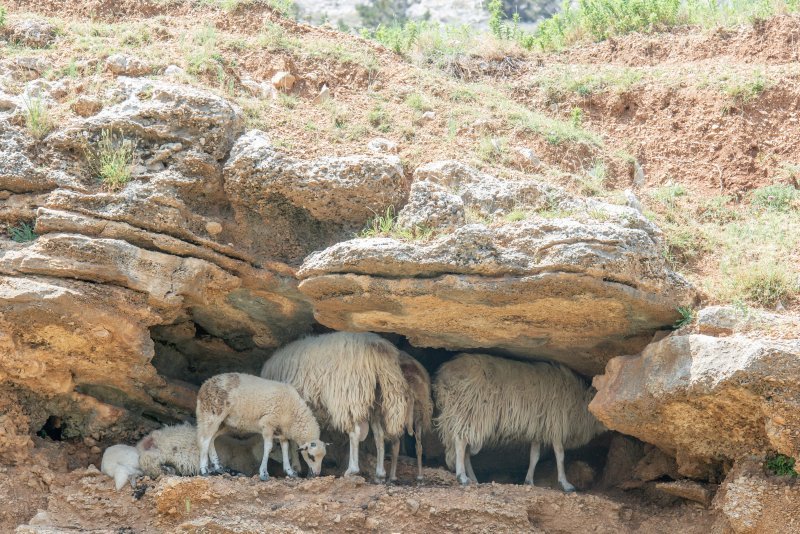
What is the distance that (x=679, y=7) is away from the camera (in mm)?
15602

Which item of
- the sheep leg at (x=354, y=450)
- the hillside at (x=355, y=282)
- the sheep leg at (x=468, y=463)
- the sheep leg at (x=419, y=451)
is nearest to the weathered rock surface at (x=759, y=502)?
the hillside at (x=355, y=282)

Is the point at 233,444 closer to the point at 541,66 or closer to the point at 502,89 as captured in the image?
the point at 502,89

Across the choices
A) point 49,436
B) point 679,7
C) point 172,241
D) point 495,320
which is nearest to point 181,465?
point 49,436

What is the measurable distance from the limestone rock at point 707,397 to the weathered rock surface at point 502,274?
1.64 feet

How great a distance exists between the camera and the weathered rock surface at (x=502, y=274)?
8195 millimetres

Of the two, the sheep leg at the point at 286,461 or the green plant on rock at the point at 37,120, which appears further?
the sheep leg at the point at 286,461

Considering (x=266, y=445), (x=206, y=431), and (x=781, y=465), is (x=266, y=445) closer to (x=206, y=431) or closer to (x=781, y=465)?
(x=206, y=431)

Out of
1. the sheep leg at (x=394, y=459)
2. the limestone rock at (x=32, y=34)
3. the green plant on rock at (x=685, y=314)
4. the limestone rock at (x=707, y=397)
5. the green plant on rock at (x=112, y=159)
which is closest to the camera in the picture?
the limestone rock at (x=707, y=397)

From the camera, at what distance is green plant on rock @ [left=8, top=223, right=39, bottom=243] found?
8720 millimetres

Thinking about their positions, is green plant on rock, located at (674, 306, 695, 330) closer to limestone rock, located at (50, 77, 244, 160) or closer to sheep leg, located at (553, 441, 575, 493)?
sheep leg, located at (553, 441, 575, 493)

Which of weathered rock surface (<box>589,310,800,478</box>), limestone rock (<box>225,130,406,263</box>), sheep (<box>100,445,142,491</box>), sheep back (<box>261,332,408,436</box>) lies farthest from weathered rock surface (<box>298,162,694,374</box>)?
sheep (<box>100,445,142,491</box>)

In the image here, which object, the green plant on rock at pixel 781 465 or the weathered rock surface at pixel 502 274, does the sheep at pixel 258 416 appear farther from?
the green plant on rock at pixel 781 465

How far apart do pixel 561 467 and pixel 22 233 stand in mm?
5913

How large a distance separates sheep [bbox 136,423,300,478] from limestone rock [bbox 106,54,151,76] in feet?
12.7
